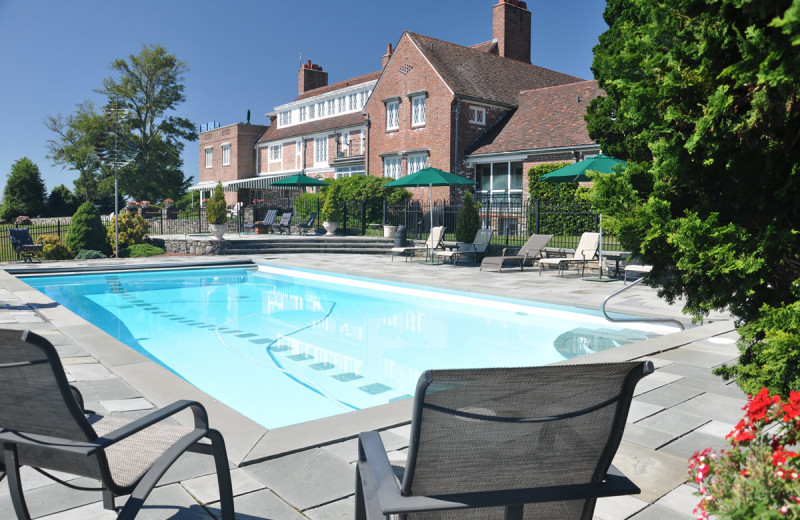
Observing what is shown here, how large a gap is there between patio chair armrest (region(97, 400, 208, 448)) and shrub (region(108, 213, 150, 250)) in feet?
65.3

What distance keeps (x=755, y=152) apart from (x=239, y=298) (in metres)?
11.3

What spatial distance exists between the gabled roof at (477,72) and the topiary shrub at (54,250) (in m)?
18.1

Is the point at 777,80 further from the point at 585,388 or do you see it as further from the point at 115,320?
the point at 115,320

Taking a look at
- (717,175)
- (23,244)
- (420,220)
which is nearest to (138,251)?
(23,244)

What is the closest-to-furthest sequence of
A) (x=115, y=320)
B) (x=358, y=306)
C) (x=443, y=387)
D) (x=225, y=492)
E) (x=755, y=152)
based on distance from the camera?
1. (x=443, y=387)
2. (x=225, y=492)
3. (x=755, y=152)
4. (x=115, y=320)
5. (x=358, y=306)

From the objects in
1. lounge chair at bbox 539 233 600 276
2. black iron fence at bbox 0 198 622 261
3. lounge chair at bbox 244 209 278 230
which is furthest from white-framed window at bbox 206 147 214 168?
lounge chair at bbox 539 233 600 276

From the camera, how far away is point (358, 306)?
38.5ft

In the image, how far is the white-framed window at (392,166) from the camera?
31.2 m

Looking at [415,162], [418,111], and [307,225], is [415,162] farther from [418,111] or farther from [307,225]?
[307,225]

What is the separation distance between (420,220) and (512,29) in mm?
16132

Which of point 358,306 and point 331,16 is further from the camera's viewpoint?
point 331,16

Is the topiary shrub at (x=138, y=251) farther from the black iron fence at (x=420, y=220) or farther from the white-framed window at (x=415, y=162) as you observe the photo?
the white-framed window at (x=415, y=162)

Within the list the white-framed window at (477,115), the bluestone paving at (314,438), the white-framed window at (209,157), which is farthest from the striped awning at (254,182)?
the bluestone paving at (314,438)

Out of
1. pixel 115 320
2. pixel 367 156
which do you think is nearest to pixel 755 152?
pixel 115 320
